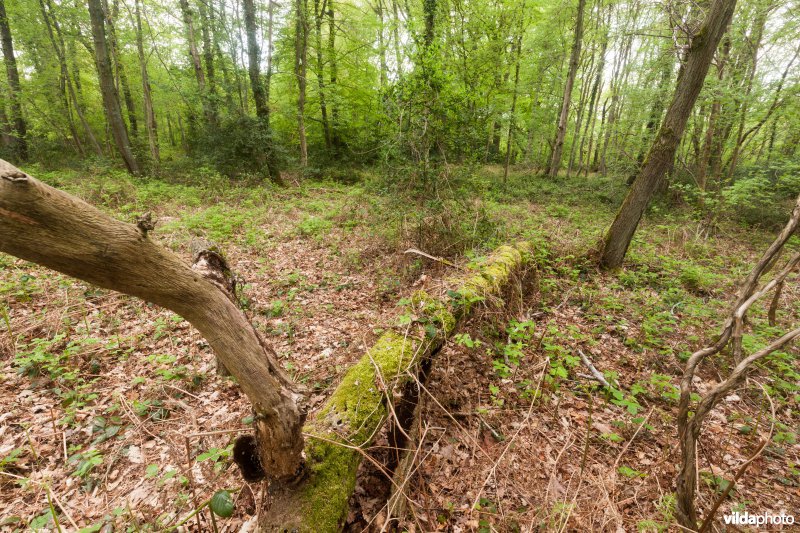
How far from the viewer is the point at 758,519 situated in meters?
2.42

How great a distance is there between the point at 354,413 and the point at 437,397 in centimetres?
119

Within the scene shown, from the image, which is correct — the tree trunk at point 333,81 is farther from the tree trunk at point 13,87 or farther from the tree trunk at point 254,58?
the tree trunk at point 13,87

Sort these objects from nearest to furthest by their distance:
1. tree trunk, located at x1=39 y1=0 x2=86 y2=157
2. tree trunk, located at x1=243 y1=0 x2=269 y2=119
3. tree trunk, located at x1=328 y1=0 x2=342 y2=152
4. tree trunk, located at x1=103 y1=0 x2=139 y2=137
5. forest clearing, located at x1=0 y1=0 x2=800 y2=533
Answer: forest clearing, located at x1=0 y1=0 x2=800 y2=533
tree trunk, located at x1=243 y1=0 x2=269 y2=119
tree trunk, located at x1=39 y1=0 x2=86 y2=157
tree trunk, located at x1=103 y1=0 x2=139 y2=137
tree trunk, located at x1=328 y1=0 x2=342 y2=152

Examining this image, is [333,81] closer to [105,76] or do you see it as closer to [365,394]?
[105,76]

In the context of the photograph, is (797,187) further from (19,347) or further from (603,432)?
(19,347)

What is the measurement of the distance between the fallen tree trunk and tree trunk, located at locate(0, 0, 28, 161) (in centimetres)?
1782

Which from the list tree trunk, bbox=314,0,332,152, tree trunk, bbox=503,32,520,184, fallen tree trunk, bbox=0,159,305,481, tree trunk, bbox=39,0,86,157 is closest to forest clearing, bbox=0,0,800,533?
fallen tree trunk, bbox=0,159,305,481

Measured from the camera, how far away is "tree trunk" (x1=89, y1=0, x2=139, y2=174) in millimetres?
10031

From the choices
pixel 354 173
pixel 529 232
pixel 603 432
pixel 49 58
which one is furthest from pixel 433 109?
pixel 49 58

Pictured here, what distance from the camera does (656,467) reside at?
281 centimetres

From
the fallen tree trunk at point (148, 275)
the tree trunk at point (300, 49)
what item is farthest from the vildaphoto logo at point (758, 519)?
the tree trunk at point (300, 49)

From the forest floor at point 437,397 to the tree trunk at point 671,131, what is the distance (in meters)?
0.63

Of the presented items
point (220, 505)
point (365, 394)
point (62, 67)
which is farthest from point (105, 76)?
point (220, 505)

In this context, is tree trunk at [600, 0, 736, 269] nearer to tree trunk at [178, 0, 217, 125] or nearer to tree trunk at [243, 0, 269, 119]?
tree trunk at [243, 0, 269, 119]
